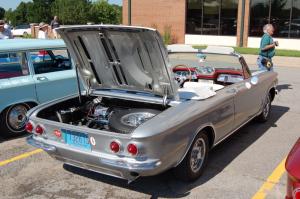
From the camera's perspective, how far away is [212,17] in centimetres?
2573

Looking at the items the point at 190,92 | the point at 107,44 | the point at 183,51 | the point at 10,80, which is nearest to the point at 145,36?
the point at 107,44

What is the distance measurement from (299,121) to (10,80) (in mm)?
5116

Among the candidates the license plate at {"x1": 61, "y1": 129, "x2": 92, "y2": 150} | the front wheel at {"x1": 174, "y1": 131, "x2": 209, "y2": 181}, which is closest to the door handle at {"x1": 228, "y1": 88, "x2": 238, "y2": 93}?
the front wheel at {"x1": 174, "y1": 131, "x2": 209, "y2": 181}

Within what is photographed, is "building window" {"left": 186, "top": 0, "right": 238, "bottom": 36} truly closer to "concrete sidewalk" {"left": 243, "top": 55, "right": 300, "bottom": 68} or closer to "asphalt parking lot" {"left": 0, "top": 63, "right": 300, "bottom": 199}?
"concrete sidewalk" {"left": 243, "top": 55, "right": 300, "bottom": 68}

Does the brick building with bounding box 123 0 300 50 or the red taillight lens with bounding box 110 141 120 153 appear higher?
the brick building with bounding box 123 0 300 50

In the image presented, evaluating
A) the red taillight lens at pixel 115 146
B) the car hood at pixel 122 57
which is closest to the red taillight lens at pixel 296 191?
the red taillight lens at pixel 115 146

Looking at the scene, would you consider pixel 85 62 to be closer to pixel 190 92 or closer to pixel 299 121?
pixel 190 92

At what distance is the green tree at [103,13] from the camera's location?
5734 cm

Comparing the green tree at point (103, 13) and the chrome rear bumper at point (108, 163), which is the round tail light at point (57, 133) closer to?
the chrome rear bumper at point (108, 163)

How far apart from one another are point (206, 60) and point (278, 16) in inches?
738

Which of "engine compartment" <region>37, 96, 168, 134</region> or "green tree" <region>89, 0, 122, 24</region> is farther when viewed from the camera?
"green tree" <region>89, 0, 122, 24</region>

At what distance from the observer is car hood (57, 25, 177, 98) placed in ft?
13.7

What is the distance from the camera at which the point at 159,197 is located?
4.27 m

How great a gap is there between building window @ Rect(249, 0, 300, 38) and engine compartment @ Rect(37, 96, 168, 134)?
19903 millimetres
